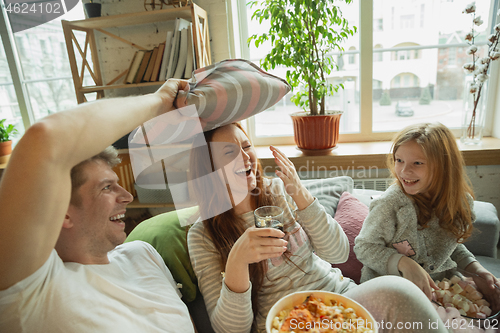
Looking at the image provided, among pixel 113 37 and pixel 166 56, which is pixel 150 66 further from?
pixel 113 37

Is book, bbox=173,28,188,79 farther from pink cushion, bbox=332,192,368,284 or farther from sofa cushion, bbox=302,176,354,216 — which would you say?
pink cushion, bbox=332,192,368,284

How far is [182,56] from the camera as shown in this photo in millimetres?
2180

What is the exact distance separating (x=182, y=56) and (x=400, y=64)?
1741 mm

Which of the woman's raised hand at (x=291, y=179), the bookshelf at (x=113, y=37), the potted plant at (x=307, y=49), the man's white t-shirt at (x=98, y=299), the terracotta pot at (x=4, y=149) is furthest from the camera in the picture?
the terracotta pot at (x=4, y=149)

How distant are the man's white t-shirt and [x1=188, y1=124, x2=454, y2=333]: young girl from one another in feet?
0.46

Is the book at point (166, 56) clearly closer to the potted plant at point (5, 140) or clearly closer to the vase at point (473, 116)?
the potted plant at point (5, 140)

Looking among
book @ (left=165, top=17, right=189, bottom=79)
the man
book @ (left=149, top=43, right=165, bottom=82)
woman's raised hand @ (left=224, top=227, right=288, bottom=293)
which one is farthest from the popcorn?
book @ (left=149, top=43, right=165, bottom=82)

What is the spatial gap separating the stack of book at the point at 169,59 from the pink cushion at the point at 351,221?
1372mm

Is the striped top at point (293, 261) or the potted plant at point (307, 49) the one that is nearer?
the striped top at point (293, 261)

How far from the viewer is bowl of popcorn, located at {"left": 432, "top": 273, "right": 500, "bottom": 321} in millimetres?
1029

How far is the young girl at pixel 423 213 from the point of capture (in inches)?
48.9

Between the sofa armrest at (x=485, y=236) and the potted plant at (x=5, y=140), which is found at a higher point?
the potted plant at (x=5, y=140)

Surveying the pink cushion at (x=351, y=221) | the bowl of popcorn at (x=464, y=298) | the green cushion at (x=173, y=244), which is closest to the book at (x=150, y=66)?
the green cushion at (x=173, y=244)

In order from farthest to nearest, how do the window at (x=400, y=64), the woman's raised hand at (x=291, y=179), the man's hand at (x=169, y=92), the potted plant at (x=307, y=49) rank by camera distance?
the window at (x=400, y=64), the potted plant at (x=307, y=49), the woman's raised hand at (x=291, y=179), the man's hand at (x=169, y=92)
